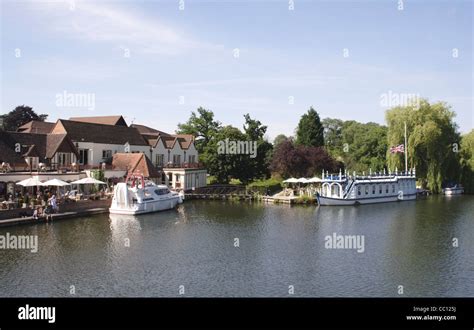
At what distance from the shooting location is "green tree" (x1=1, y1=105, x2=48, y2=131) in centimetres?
7294

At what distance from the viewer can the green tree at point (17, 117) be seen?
239ft

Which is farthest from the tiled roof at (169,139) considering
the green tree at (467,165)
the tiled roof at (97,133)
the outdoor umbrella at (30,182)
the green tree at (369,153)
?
the green tree at (467,165)

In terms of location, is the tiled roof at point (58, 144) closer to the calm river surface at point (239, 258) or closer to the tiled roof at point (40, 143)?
the tiled roof at point (40, 143)

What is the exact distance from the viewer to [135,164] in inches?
2004

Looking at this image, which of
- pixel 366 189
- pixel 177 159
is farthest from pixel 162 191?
pixel 366 189

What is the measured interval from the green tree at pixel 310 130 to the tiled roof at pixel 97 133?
83.5 feet

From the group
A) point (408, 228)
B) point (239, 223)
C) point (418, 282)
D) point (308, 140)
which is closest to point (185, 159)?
point (308, 140)

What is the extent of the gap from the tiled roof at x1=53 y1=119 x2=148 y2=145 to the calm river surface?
1653 centimetres

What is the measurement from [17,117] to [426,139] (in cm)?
5727
